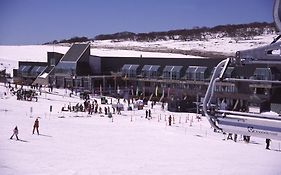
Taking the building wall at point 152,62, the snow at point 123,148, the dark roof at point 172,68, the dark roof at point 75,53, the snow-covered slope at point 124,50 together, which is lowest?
the snow at point 123,148

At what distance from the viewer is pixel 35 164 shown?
7.27 metres

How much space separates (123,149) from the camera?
966 centimetres

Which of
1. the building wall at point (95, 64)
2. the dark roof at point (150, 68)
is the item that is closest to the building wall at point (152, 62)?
the building wall at point (95, 64)

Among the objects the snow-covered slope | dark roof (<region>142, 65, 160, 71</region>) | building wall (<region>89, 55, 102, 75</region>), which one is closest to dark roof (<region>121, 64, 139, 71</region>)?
dark roof (<region>142, 65, 160, 71</region>)

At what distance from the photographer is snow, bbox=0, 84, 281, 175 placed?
7188 mm

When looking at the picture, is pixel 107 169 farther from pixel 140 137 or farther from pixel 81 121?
pixel 81 121

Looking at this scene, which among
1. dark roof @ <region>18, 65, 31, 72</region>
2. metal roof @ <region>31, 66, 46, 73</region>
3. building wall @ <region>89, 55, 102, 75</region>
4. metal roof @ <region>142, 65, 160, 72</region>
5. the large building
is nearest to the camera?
the large building

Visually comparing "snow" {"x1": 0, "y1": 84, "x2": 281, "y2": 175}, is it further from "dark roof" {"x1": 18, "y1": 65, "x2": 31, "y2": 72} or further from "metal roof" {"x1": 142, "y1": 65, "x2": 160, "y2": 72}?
"dark roof" {"x1": 18, "y1": 65, "x2": 31, "y2": 72}

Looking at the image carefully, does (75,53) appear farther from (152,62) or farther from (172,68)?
→ (172,68)

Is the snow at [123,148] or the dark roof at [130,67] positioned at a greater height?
the dark roof at [130,67]

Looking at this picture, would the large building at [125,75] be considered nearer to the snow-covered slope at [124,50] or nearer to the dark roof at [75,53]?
the dark roof at [75,53]

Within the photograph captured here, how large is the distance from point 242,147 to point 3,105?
12289 mm

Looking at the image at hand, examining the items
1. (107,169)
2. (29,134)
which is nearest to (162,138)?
(29,134)

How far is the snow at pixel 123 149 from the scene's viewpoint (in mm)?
7188
